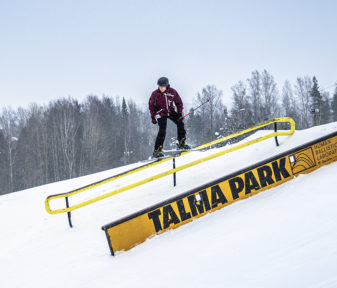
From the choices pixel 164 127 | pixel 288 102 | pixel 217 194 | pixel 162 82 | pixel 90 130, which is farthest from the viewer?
pixel 288 102

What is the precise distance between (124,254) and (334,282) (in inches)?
95.1

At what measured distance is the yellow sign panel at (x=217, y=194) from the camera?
3.37 meters

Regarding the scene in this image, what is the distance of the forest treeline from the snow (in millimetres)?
21566

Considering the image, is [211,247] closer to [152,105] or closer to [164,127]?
[164,127]

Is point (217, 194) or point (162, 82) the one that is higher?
point (162, 82)

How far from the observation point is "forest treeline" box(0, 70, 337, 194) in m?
33.2

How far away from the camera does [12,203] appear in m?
7.68

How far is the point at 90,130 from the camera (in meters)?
34.5

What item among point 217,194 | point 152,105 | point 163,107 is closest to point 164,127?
point 163,107

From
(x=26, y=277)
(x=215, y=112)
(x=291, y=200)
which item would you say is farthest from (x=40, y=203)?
(x=215, y=112)

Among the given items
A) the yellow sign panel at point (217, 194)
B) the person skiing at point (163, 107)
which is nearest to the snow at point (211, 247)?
the yellow sign panel at point (217, 194)

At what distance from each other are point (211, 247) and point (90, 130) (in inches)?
1341

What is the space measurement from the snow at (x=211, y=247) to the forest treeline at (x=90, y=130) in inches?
849

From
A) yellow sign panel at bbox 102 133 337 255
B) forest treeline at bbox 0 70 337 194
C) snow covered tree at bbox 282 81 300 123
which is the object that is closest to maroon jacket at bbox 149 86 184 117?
yellow sign panel at bbox 102 133 337 255
